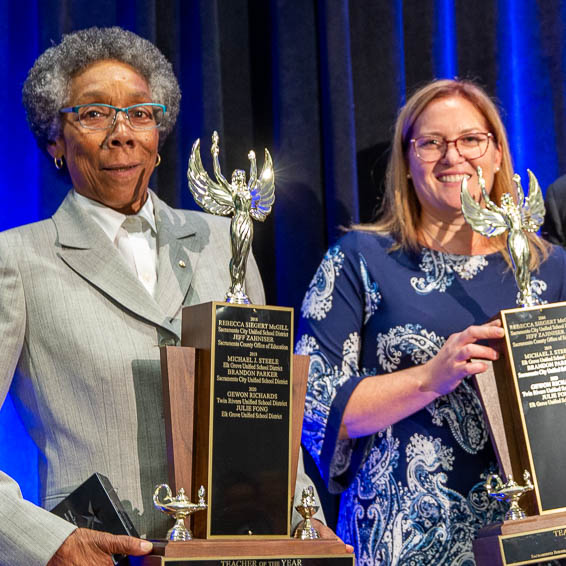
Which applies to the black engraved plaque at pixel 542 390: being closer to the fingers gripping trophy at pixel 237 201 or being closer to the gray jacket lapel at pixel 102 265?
the fingers gripping trophy at pixel 237 201

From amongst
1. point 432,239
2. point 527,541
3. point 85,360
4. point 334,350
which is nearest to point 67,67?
point 85,360

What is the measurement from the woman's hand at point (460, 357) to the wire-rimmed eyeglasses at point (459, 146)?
1.76 feet

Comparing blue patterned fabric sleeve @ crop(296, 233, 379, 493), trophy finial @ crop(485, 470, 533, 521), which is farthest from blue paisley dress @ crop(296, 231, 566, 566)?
trophy finial @ crop(485, 470, 533, 521)

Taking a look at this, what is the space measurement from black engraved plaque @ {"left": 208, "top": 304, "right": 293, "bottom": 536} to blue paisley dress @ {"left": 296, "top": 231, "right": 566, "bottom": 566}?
472 mm

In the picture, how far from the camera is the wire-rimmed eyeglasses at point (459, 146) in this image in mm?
2371

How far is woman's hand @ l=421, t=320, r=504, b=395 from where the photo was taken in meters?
1.93

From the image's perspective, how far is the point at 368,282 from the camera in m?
2.30

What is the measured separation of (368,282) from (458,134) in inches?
16.6

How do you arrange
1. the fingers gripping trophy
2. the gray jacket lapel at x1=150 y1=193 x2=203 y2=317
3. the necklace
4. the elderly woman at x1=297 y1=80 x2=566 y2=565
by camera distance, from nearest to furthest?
the fingers gripping trophy < the gray jacket lapel at x1=150 y1=193 x2=203 y2=317 < the elderly woman at x1=297 y1=80 x2=566 y2=565 < the necklace

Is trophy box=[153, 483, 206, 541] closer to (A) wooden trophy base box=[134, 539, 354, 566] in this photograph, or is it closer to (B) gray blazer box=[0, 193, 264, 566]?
(A) wooden trophy base box=[134, 539, 354, 566]

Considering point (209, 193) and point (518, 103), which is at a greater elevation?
point (518, 103)

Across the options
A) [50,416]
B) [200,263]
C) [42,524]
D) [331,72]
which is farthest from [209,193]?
[331,72]

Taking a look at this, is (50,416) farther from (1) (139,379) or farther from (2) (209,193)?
(2) (209,193)

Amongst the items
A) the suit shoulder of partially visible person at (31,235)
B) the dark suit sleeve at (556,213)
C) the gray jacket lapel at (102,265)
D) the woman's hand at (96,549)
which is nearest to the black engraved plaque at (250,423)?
the woman's hand at (96,549)
